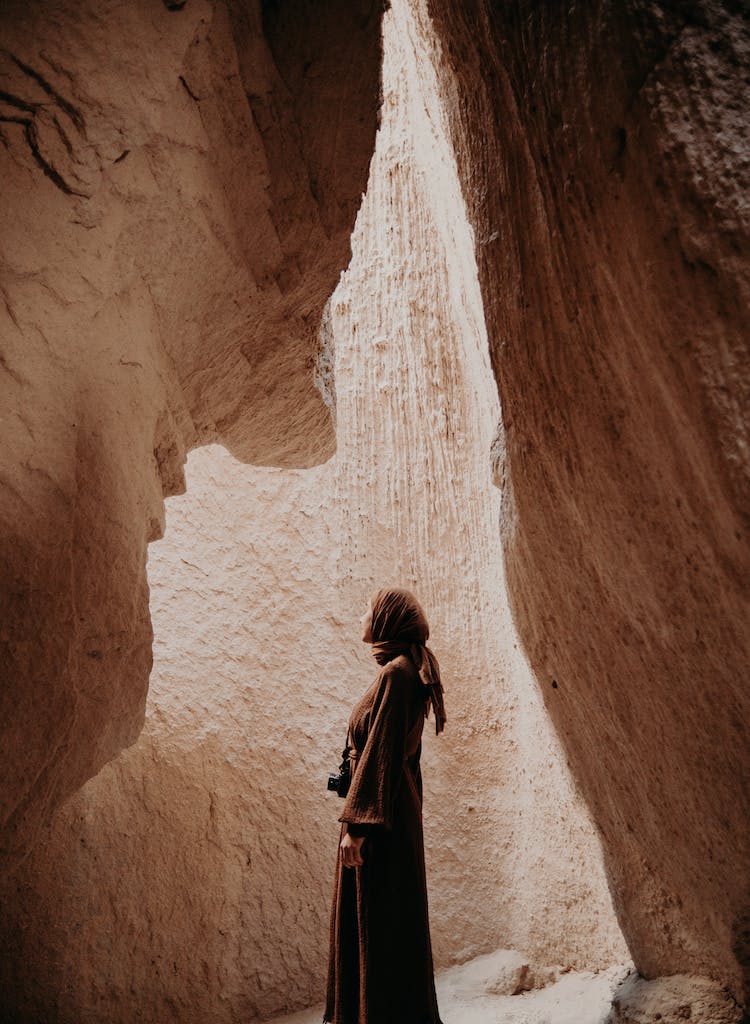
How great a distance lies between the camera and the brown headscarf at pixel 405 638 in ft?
9.01

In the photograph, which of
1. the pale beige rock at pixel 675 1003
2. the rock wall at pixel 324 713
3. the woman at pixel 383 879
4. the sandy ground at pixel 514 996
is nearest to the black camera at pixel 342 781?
the woman at pixel 383 879

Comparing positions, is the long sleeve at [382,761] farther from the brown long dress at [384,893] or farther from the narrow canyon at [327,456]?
the narrow canyon at [327,456]

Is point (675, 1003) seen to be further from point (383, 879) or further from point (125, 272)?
point (125, 272)

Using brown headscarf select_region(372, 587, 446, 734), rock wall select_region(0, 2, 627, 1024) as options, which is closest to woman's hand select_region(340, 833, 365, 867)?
brown headscarf select_region(372, 587, 446, 734)

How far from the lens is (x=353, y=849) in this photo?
2.46 meters

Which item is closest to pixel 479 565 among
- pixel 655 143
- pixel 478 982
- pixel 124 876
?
pixel 478 982

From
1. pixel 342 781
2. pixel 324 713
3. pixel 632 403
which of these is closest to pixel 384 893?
pixel 342 781

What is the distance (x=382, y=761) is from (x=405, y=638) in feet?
1.39

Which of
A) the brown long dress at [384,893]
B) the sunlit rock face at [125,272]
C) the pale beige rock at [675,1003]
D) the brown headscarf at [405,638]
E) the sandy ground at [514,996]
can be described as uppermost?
the sunlit rock face at [125,272]

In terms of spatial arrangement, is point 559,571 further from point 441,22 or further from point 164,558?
point 164,558

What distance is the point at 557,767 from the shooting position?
4398 mm

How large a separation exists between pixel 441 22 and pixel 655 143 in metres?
1.37

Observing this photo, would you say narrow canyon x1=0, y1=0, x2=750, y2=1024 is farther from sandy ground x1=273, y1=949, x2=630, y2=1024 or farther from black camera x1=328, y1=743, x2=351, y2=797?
black camera x1=328, y1=743, x2=351, y2=797

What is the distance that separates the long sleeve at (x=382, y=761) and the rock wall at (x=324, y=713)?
143 centimetres
